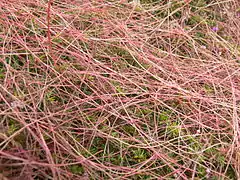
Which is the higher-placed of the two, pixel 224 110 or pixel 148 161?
pixel 224 110

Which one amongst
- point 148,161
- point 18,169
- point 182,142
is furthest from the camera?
point 182,142

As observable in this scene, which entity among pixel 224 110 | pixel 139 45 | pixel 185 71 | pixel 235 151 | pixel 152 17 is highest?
pixel 152 17

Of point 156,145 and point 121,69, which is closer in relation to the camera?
point 156,145

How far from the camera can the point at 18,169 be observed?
160 centimetres

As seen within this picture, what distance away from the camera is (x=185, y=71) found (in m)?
2.44

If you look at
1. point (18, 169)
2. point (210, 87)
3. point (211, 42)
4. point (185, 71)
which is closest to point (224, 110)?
point (210, 87)

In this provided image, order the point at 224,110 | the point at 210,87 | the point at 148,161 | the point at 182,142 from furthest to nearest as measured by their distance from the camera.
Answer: the point at 210,87 < the point at 224,110 < the point at 182,142 < the point at 148,161

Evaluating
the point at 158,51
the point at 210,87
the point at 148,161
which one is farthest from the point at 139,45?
the point at 148,161

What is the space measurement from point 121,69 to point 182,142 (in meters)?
0.72

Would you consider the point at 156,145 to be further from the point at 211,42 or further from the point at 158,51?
the point at 211,42

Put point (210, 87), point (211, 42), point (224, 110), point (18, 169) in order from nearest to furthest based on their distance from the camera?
1. point (18, 169)
2. point (224, 110)
3. point (210, 87)
4. point (211, 42)

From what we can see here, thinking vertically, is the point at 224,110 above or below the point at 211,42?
below

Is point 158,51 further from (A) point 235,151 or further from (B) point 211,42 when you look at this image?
(A) point 235,151

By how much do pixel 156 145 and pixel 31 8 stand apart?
58.7 inches
